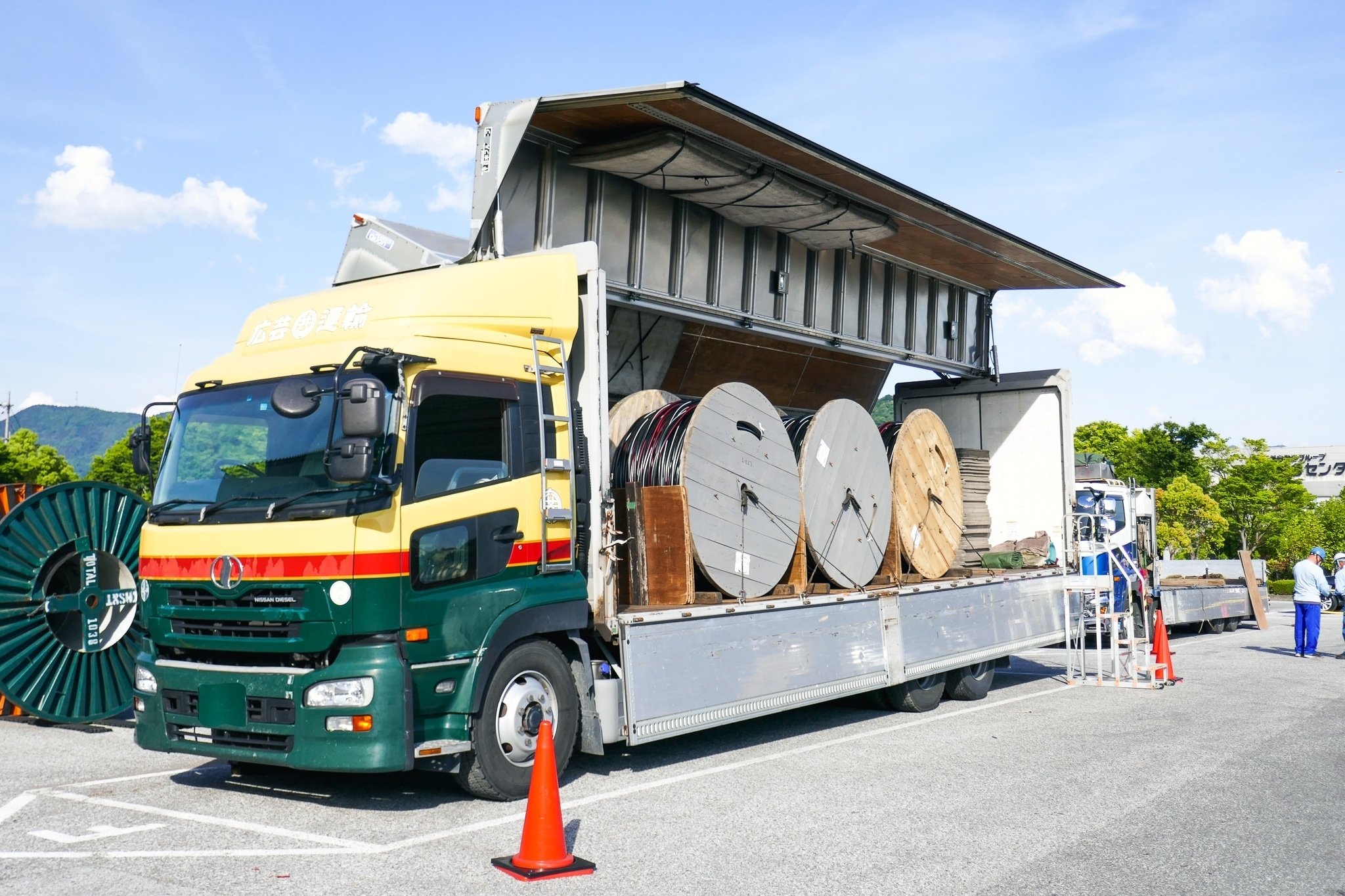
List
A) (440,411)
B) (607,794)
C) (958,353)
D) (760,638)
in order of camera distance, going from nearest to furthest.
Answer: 1. (440,411)
2. (607,794)
3. (760,638)
4. (958,353)

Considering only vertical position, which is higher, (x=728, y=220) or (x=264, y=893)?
(x=728, y=220)

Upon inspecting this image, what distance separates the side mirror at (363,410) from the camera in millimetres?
5891

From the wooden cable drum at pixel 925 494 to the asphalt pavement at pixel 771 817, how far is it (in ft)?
6.32

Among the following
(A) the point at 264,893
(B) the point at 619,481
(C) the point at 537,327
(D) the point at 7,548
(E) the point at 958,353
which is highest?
(E) the point at 958,353

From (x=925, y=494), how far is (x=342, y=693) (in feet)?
23.5

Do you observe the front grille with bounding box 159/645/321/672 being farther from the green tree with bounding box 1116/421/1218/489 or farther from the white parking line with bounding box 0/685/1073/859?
the green tree with bounding box 1116/421/1218/489

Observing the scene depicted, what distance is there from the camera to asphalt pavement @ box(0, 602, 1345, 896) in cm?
529

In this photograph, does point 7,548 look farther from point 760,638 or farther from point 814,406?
point 814,406

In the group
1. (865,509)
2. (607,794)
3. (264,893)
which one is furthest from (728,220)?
(264,893)

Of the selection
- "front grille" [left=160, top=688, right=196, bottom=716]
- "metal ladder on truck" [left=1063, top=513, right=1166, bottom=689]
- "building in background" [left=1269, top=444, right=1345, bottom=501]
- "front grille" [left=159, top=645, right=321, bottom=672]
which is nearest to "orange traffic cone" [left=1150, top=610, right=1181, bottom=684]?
"metal ladder on truck" [left=1063, top=513, right=1166, bottom=689]

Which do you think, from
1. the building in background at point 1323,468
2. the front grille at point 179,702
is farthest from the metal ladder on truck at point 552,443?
the building in background at point 1323,468

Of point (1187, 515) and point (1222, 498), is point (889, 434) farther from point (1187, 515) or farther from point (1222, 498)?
point (1222, 498)

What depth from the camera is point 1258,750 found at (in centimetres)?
879

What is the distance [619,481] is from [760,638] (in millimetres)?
1630
